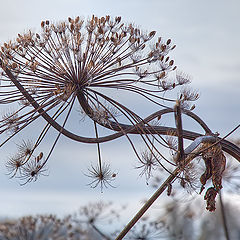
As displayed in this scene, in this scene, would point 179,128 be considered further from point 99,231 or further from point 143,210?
point 99,231

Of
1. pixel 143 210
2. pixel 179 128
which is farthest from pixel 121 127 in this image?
pixel 143 210

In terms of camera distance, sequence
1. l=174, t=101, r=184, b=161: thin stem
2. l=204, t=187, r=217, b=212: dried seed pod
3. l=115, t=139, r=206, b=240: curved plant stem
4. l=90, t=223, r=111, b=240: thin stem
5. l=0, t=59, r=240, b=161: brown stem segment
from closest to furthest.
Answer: l=174, t=101, r=184, b=161: thin stem
l=115, t=139, r=206, b=240: curved plant stem
l=0, t=59, r=240, b=161: brown stem segment
l=204, t=187, r=217, b=212: dried seed pod
l=90, t=223, r=111, b=240: thin stem

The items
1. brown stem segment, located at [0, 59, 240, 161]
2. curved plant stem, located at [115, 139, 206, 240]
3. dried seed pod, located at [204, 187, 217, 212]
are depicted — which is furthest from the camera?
dried seed pod, located at [204, 187, 217, 212]

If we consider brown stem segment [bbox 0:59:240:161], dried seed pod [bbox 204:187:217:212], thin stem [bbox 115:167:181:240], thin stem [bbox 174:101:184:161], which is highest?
brown stem segment [bbox 0:59:240:161]

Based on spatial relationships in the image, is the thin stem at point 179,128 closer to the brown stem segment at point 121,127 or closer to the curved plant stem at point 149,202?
the curved plant stem at point 149,202

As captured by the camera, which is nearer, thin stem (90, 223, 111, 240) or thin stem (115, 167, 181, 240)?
thin stem (115, 167, 181, 240)

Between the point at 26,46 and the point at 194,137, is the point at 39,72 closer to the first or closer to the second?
the point at 26,46

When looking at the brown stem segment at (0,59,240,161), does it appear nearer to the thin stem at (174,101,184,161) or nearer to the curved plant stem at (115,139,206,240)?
the thin stem at (174,101,184,161)

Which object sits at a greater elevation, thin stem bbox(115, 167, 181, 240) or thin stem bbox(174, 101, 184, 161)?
thin stem bbox(174, 101, 184, 161)

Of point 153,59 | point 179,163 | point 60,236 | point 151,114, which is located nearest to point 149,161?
point 179,163

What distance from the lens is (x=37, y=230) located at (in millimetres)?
6473

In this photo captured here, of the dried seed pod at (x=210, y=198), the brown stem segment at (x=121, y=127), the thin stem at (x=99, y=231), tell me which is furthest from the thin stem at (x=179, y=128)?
the thin stem at (x=99, y=231)

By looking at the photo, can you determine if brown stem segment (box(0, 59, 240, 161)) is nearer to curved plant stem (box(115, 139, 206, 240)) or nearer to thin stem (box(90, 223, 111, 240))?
curved plant stem (box(115, 139, 206, 240))

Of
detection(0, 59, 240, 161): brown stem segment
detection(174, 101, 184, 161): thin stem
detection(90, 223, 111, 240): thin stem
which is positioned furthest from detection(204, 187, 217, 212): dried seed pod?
detection(90, 223, 111, 240): thin stem
